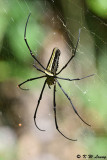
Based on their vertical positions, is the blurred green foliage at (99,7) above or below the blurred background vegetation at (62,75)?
above

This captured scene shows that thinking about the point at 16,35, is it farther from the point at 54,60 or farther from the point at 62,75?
the point at 54,60

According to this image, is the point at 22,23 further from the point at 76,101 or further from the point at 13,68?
the point at 76,101

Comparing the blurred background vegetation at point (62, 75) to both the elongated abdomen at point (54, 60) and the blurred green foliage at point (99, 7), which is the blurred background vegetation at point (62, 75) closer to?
the blurred green foliage at point (99, 7)

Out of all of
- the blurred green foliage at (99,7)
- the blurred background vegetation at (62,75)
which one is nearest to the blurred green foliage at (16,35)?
the blurred background vegetation at (62,75)

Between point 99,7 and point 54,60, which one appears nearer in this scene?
point 54,60

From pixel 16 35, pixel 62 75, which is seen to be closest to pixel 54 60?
pixel 16 35

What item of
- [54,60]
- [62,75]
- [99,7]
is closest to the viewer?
[54,60]

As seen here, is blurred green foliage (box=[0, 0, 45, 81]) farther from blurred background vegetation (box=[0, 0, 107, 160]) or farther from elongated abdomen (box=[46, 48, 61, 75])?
elongated abdomen (box=[46, 48, 61, 75])

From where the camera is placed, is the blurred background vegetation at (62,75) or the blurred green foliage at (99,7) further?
the blurred background vegetation at (62,75)

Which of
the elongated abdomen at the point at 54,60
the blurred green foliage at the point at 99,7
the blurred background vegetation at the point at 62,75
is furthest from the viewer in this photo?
the blurred background vegetation at the point at 62,75
